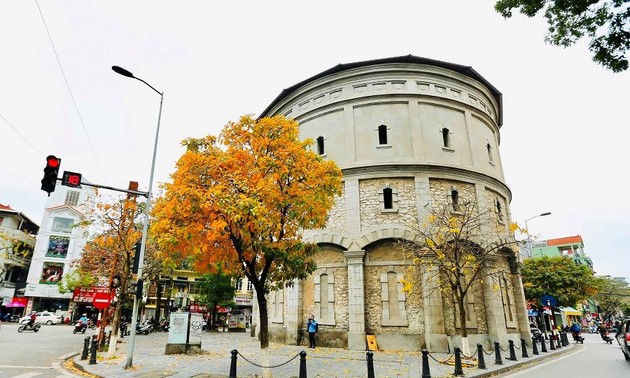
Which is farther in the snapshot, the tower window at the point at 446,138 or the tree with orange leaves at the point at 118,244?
the tower window at the point at 446,138

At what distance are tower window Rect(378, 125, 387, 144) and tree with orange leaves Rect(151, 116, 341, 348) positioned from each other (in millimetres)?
10041

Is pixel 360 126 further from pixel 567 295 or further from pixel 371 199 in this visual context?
pixel 567 295

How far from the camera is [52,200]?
47406 mm

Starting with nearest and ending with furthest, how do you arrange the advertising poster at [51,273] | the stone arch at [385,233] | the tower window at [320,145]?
the stone arch at [385,233] < the tower window at [320,145] < the advertising poster at [51,273]

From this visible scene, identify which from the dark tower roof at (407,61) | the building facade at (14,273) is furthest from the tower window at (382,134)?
the building facade at (14,273)

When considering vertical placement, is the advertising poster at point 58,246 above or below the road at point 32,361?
above

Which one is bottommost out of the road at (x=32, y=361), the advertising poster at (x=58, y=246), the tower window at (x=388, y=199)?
the road at (x=32, y=361)

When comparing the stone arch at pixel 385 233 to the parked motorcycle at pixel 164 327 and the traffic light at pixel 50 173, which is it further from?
the parked motorcycle at pixel 164 327

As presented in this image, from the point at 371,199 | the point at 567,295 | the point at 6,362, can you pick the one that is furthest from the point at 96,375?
the point at 567,295

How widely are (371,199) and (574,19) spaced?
12846 millimetres

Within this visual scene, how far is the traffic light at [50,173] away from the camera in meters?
9.23

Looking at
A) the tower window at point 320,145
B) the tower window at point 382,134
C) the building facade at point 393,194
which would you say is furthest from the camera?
the tower window at point 320,145

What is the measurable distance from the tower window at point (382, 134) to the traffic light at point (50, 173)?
1567 centimetres

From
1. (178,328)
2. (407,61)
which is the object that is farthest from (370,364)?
(407,61)
